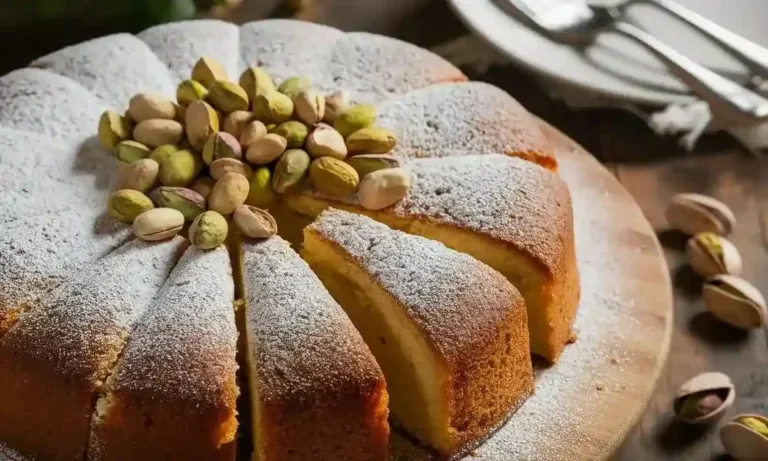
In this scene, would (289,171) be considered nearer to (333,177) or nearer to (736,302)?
(333,177)

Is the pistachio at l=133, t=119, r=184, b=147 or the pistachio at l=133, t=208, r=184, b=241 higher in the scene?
the pistachio at l=133, t=119, r=184, b=147

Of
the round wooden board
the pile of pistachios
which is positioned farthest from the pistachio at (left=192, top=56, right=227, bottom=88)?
the round wooden board

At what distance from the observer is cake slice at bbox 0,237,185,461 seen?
1312mm

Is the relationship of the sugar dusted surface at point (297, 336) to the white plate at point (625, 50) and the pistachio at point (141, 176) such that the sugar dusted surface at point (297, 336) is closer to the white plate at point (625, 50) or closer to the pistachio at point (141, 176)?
the pistachio at point (141, 176)

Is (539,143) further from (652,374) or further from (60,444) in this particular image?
(60,444)

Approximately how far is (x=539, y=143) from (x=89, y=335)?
87 cm

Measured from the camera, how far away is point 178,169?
5.07ft

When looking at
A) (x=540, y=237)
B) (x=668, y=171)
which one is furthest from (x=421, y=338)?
(x=668, y=171)

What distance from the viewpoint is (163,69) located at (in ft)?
6.04

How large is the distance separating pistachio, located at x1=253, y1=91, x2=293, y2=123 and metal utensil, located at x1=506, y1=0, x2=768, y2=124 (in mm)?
829

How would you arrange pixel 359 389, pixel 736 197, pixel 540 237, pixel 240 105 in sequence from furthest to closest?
pixel 736 197 → pixel 240 105 → pixel 540 237 → pixel 359 389

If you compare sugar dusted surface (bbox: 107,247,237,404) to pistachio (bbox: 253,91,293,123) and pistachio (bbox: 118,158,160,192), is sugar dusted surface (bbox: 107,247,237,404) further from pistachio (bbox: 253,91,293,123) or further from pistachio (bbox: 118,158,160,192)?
pistachio (bbox: 253,91,293,123)

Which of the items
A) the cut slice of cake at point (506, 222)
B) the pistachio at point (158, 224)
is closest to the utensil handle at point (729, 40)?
the cut slice of cake at point (506, 222)

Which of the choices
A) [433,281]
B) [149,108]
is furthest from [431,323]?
[149,108]
